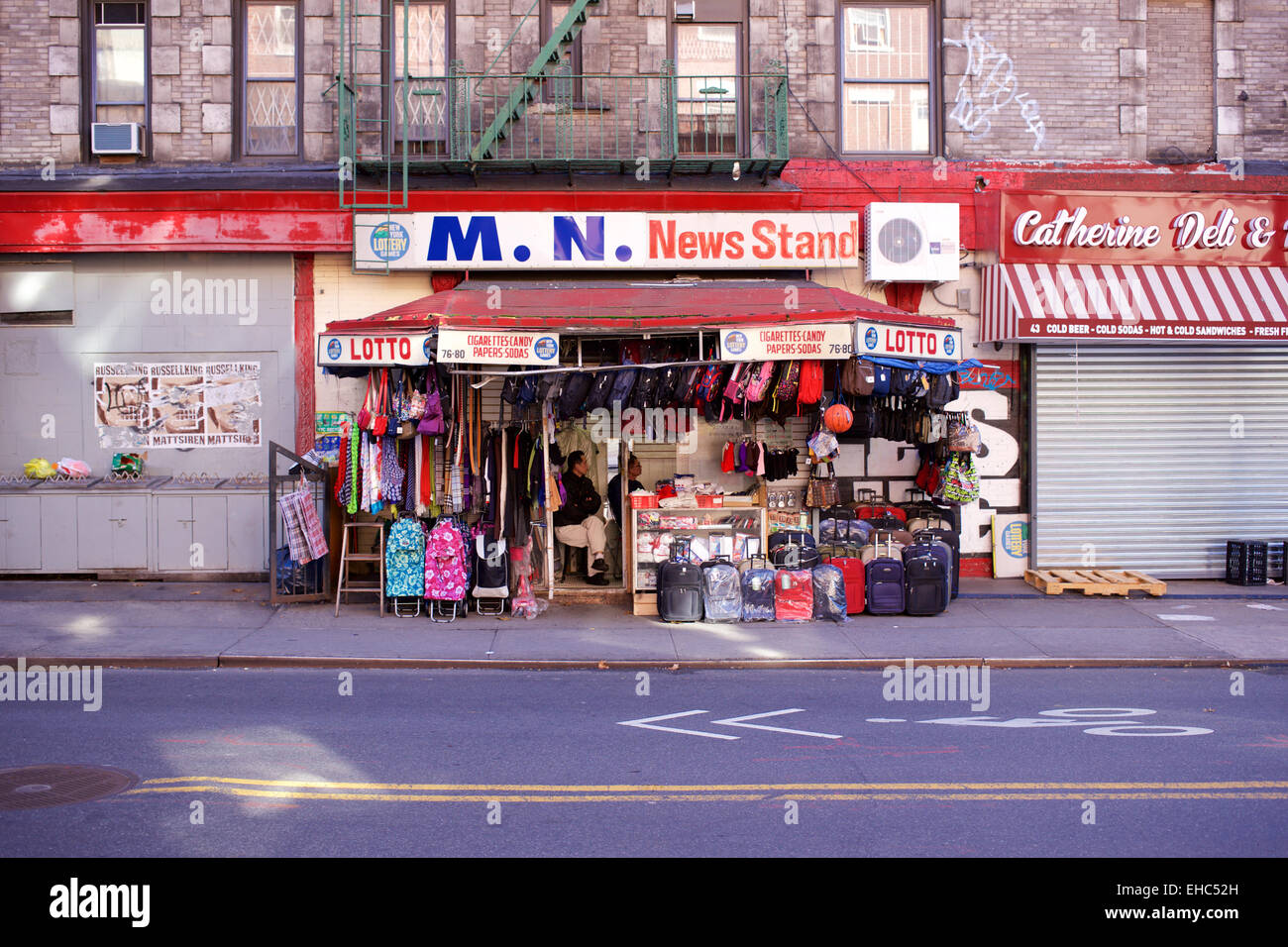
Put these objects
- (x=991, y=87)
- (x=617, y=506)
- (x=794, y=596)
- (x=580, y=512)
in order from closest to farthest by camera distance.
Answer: (x=794, y=596) → (x=580, y=512) → (x=617, y=506) → (x=991, y=87)

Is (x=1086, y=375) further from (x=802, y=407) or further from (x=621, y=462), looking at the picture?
(x=621, y=462)

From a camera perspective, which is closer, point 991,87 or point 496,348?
point 496,348

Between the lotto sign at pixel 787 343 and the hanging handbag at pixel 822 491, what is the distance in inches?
105

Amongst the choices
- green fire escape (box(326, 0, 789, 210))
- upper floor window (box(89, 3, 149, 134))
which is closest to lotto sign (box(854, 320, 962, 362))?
green fire escape (box(326, 0, 789, 210))

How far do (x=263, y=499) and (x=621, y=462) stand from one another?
15.4 feet

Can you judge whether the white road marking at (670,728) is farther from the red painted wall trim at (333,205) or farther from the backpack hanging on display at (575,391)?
the red painted wall trim at (333,205)

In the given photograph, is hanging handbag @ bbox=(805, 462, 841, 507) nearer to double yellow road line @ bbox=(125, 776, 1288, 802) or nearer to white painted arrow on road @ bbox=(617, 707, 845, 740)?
white painted arrow on road @ bbox=(617, 707, 845, 740)

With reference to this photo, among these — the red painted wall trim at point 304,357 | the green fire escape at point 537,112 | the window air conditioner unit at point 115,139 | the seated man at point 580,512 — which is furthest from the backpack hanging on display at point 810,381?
the window air conditioner unit at point 115,139

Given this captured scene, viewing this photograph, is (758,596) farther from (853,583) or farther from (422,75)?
(422,75)

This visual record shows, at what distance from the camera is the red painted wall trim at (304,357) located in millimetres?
14688

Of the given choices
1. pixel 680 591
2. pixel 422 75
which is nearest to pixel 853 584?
pixel 680 591

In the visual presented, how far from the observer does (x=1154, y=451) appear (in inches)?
601

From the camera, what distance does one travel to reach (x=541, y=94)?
14.8 meters

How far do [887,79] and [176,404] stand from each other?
1060 cm
